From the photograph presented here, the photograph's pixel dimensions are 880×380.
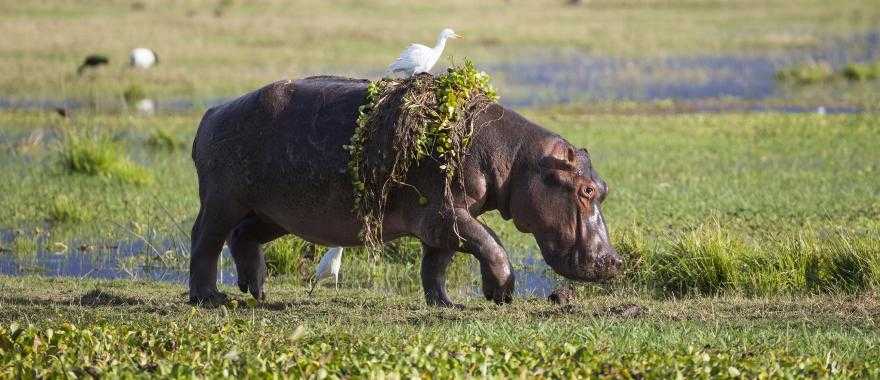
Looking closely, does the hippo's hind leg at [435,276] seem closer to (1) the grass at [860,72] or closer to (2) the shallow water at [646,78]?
(2) the shallow water at [646,78]

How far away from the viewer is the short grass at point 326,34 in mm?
25625

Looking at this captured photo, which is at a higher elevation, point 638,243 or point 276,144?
point 276,144

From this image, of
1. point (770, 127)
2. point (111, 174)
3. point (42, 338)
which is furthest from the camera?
point (770, 127)

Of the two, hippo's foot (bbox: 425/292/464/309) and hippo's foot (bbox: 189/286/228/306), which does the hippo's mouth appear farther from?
hippo's foot (bbox: 189/286/228/306)

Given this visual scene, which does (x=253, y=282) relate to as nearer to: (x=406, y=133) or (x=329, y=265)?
(x=329, y=265)

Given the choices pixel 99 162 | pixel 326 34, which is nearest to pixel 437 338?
pixel 99 162

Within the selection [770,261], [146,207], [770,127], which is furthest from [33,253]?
[770,127]

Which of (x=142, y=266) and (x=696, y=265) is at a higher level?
(x=696, y=265)

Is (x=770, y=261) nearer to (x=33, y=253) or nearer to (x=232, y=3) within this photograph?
(x=33, y=253)

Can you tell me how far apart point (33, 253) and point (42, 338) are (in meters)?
4.94

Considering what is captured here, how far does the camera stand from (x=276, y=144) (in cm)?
883

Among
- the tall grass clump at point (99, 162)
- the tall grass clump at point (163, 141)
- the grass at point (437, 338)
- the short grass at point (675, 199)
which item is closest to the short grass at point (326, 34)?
the tall grass clump at point (163, 141)

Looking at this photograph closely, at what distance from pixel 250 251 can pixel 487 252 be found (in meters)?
1.96

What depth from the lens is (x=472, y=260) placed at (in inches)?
448
